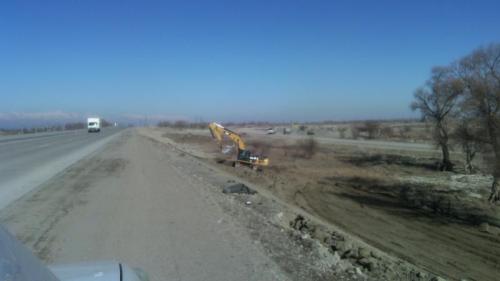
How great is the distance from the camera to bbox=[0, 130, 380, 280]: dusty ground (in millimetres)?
6945

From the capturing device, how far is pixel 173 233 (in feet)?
29.7

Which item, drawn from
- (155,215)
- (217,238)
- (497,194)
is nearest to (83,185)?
(155,215)

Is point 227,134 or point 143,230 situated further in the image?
point 227,134

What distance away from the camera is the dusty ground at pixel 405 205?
39.7 feet

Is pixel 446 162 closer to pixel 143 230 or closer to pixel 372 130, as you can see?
pixel 143 230

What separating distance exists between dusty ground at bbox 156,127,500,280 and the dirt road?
4.35m

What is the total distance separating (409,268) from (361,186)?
61.2 feet

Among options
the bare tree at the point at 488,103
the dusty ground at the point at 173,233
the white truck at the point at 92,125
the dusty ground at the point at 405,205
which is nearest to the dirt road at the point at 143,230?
the dusty ground at the point at 173,233

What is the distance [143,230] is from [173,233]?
2.08ft

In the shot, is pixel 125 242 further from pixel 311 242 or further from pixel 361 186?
pixel 361 186

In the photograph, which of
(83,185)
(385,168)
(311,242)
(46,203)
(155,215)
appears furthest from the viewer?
(385,168)

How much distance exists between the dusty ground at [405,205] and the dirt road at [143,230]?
4.35 m

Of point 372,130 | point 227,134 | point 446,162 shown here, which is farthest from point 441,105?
point 372,130

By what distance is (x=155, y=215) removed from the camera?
35.6 ft
